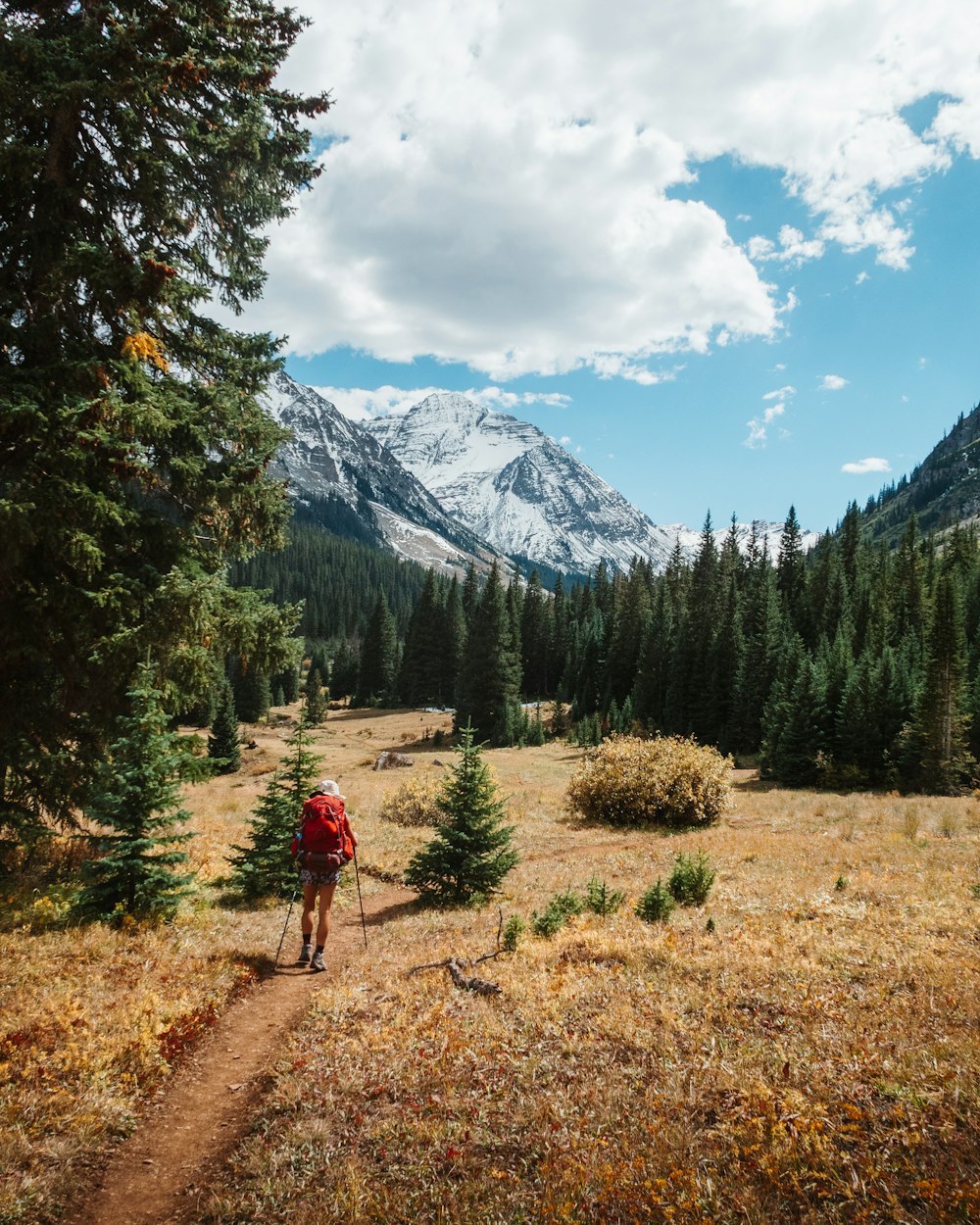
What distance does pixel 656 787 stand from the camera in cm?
2628

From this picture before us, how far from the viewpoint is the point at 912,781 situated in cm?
4306

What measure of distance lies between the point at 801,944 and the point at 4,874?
12986 mm

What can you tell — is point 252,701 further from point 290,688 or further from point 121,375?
point 121,375

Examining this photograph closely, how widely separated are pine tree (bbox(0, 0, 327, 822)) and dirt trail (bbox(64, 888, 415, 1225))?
483 centimetres

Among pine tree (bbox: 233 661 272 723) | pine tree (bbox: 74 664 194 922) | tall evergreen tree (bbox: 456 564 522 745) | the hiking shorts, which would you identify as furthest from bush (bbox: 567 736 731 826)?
pine tree (bbox: 233 661 272 723)

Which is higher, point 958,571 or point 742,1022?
point 958,571

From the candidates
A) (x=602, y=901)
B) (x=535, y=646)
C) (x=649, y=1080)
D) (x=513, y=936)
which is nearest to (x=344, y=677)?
(x=535, y=646)

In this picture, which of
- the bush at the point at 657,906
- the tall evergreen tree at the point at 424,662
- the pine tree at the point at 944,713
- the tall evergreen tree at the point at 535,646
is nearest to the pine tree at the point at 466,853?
the bush at the point at 657,906

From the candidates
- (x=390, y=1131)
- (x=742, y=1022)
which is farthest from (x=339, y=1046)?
(x=742, y=1022)

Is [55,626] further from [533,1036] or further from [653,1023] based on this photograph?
[653,1023]

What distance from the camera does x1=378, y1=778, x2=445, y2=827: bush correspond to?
2505 cm

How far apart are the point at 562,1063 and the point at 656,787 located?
810 inches

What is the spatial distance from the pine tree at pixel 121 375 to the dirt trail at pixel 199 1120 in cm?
483

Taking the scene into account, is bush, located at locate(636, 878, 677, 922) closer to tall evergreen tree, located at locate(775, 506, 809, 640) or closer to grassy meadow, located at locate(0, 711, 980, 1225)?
grassy meadow, located at locate(0, 711, 980, 1225)
